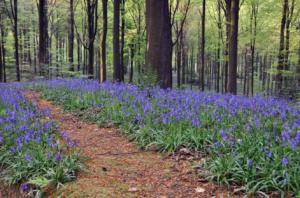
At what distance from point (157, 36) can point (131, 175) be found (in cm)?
534

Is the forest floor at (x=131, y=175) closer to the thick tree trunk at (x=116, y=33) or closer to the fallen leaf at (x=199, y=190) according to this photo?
the fallen leaf at (x=199, y=190)

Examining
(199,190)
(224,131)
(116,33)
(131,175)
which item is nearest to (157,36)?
(116,33)

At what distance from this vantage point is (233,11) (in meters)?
10.3

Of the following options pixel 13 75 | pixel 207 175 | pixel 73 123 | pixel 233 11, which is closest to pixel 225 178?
pixel 207 175

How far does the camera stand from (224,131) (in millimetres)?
2928

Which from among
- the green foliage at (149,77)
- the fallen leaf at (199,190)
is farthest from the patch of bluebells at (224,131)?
the green foliage at (149,77)

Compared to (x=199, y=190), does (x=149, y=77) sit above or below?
above

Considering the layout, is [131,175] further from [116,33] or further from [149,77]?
[116,33]

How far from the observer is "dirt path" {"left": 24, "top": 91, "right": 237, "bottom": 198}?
7.73 ft

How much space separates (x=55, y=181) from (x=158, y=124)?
2195mm

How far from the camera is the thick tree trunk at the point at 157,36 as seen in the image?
679 centimetres

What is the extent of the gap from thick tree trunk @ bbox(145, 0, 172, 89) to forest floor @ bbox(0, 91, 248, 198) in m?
3.72

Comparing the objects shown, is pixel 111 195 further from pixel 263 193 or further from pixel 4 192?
pixel 263 193

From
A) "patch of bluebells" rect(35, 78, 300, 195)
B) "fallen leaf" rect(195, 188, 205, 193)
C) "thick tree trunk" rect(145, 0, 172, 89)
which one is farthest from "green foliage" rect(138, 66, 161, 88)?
"fallen leaf" rect(195, 188, 205, 193)
